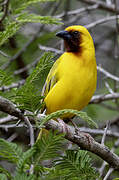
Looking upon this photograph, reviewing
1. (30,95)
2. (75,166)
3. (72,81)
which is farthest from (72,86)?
(30,95)

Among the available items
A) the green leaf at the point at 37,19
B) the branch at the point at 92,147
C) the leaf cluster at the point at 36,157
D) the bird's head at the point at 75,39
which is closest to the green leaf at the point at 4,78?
the leaf cluster at the point at 36,157

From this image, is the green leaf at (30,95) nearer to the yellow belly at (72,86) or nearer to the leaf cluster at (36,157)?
the leaf cluster at (36,157)

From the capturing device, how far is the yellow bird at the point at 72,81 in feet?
10.8

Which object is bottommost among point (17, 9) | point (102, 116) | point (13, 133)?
point (102, 116)

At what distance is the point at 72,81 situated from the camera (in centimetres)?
328

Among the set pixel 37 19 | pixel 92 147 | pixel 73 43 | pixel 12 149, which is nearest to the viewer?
pixel 12 149

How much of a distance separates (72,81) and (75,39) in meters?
0.75

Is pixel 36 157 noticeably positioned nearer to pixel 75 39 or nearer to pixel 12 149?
pixel 12 149

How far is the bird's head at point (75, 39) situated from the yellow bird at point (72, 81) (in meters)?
0.02

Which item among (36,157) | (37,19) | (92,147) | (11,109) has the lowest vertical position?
(92,147)

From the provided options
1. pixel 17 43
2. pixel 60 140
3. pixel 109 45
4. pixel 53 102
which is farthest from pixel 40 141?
pixel 109 45

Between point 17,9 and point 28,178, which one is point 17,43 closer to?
point 17,9

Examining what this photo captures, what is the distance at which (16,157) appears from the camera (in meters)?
1.53

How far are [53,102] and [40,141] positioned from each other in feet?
6.01
